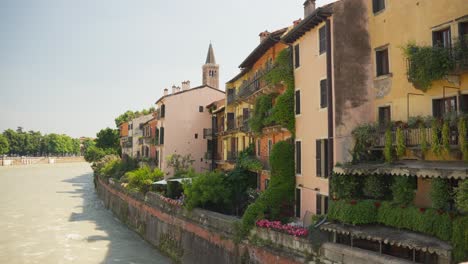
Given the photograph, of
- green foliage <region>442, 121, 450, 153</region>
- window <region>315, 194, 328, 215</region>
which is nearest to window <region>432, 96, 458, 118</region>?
green foliage <region>442, 121, 450, 153</region>

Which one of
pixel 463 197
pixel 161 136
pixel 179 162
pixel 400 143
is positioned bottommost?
pixel 463 197

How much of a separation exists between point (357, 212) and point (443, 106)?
5.24 metres

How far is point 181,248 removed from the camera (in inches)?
982

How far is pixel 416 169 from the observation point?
1288 cm

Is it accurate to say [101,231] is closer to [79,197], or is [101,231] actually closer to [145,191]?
[145,191]

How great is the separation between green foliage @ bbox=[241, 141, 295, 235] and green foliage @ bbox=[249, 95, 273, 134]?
9.08 feet

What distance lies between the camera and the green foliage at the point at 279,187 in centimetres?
1961

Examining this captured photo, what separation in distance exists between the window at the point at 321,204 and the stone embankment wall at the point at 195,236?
269cm

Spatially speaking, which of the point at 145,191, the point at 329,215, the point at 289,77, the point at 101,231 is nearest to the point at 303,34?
the point at 289,77

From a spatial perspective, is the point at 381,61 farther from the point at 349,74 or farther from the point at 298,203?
the point at 298,203

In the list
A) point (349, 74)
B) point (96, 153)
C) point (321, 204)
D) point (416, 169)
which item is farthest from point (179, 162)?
point (96, 153)

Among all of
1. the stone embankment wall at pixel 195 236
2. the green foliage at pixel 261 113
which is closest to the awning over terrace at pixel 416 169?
the stone embankment wall at pixel 195 236

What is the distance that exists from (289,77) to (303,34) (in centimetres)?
245

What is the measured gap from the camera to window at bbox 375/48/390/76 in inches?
658
